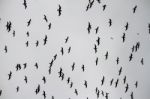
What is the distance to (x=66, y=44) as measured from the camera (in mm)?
1937

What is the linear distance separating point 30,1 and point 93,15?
408 millimetres

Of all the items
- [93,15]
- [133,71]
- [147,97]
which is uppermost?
[93,15]

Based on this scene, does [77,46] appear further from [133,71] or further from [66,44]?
[133,71]

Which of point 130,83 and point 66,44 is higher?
point 66,44

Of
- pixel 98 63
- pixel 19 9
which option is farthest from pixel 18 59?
pixel 98 63

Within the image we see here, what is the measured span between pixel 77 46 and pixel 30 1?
41cm

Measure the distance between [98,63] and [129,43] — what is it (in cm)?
24

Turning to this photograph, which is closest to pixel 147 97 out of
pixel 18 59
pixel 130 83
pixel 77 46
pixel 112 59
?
pixel 130 83

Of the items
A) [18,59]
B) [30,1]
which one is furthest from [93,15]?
[18,59]

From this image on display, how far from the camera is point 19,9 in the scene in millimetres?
1910

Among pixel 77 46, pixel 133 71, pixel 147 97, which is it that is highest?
pixel 77 46

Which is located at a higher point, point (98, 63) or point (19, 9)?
point (19, 9)

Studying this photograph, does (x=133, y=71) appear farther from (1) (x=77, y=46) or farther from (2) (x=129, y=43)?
(1) (x=77, y=46)

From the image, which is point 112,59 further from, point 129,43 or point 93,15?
point 93,15
